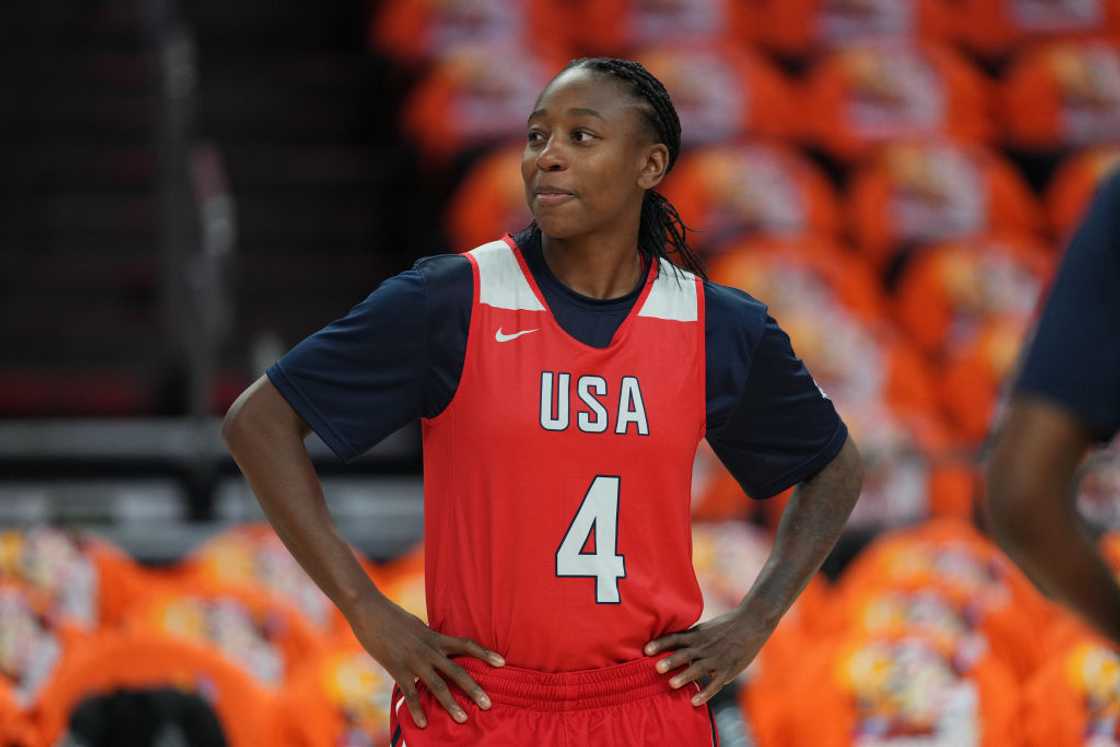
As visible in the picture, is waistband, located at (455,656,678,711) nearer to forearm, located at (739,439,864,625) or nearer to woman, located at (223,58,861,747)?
woman, located at (223,58,861,747)

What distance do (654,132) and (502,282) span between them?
1.03 feet

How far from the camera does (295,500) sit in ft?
7.91

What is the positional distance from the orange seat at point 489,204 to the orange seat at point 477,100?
0.28 metres

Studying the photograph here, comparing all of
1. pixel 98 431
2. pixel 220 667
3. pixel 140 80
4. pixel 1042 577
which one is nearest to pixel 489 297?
pixel 1042 577

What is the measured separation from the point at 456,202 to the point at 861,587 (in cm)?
315

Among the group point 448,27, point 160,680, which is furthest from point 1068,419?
point 448,27

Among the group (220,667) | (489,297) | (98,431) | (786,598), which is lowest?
(98,431)

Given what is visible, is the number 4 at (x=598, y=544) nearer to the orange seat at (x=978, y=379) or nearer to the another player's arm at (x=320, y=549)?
Answer: the another player's arm at (x=320, y=549)

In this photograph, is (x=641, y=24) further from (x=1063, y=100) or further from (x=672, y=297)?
(x=672, y=297)

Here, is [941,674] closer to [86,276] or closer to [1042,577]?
[1042,577]

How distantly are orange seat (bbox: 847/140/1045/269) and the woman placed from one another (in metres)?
5.69

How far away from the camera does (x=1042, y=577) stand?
1.65 meters

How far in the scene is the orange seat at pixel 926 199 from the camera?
8.15m

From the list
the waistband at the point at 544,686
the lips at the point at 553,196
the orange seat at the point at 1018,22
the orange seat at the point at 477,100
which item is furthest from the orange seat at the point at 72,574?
the orange seat at the point at 1018,22
